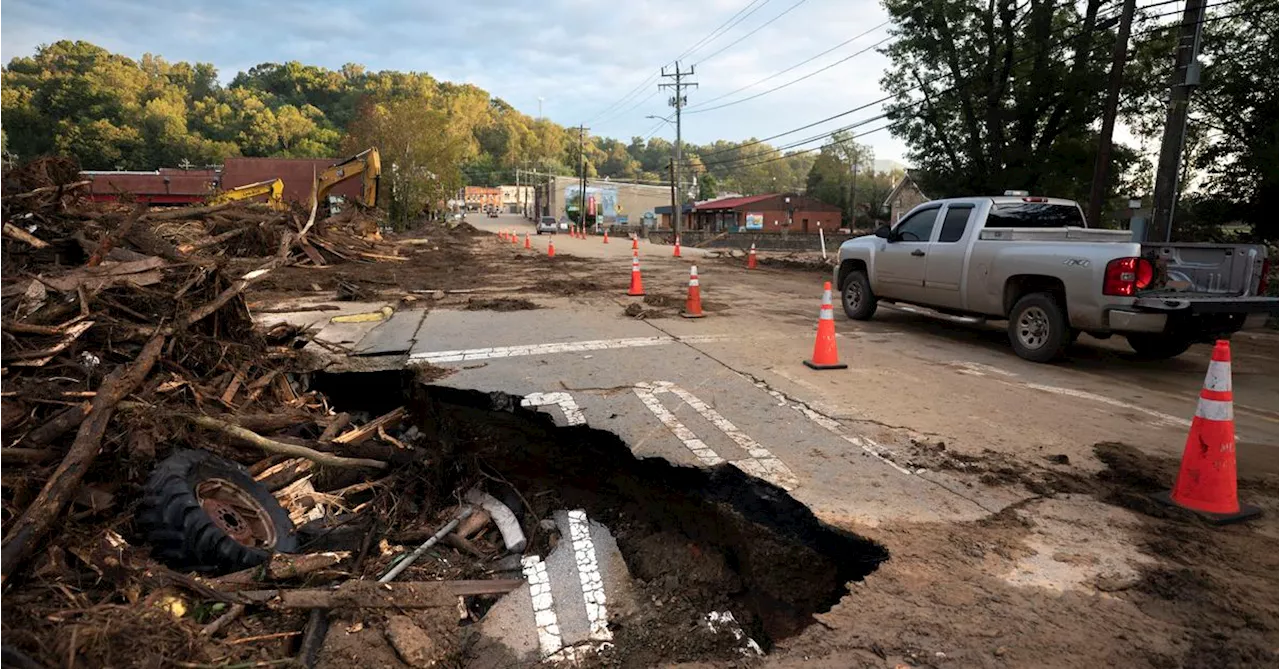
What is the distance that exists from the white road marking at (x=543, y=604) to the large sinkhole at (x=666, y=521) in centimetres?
20

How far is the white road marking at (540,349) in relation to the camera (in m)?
7.17

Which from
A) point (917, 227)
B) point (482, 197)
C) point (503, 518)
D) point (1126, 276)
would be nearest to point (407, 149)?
point (917, 227)

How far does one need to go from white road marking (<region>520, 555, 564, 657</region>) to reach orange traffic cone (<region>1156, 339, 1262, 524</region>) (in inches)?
132

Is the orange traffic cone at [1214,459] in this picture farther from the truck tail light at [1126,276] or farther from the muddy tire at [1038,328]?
the muddy tire at [1038,328]

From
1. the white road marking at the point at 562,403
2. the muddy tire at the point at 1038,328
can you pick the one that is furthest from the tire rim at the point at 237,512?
the muddy tire at the point at 1038,328

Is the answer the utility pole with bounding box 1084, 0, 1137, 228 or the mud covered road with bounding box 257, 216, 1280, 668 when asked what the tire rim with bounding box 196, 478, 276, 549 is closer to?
the mud covered road with bounding box 257, 216, 1280, 668

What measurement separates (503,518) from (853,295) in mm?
7630

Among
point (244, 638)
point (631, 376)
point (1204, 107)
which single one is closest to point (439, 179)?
point (1204, 107)

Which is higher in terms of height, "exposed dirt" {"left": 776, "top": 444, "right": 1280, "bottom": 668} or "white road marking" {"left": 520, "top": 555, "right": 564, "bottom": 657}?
"exposed dirt" {"left": 776, "top": 444, "right": 1280, "bottom": 668}

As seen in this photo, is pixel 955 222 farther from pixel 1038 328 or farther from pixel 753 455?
pixel 753 455

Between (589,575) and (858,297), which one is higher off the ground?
(858,297)

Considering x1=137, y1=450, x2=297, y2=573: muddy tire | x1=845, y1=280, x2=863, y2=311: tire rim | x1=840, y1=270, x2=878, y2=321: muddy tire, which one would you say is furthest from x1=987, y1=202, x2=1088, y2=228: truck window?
x1=137, y1=450, x2=297, y2=573: muddy tire

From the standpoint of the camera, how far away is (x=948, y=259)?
852 cm

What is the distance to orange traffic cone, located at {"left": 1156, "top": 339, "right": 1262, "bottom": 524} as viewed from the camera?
11.7 ft
